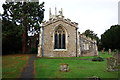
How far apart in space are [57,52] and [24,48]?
473 inches

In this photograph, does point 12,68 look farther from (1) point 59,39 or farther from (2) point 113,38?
(2) point 113,38

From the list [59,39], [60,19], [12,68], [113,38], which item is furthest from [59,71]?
[113,38]

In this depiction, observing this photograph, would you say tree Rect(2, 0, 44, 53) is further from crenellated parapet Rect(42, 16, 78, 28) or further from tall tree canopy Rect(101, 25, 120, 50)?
tall tree canopy Rect(101, 25, 120, 50)

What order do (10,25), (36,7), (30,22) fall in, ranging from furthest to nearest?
(36,7) → (30,22) → (10,25)

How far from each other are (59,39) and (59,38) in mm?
193

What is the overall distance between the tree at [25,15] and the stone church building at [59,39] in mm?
7960

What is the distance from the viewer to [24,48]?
98.8 ft

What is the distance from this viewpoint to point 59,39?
Result: 22.3m

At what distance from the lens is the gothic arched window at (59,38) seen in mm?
22172

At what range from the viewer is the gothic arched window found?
22.2 m

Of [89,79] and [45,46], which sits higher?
[45,46]

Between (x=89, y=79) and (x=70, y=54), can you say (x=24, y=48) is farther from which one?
(x=89, y=79)

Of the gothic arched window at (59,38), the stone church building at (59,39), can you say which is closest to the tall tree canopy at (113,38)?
the stone church building at (59,39)

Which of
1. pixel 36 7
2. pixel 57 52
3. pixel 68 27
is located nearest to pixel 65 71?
pixel 57 52
